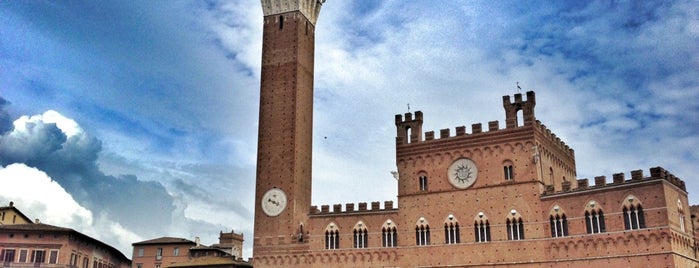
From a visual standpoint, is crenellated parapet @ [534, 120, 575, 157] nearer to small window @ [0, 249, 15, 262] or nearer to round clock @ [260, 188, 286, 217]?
round clock @ [260, 188, 286, 217]

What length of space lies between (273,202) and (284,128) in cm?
542

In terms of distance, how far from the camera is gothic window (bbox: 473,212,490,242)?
41.8 m

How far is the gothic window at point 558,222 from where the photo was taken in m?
39.5

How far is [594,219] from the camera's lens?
3859 centimetres

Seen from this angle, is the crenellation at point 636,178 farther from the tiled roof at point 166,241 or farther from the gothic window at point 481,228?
the tiled roof at point 166,241

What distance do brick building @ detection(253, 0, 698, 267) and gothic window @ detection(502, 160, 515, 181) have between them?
0.21 ft

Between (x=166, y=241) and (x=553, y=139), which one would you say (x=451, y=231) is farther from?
(x=166, y=241)

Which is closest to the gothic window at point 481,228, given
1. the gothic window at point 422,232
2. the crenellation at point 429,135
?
the gothic window at point 422,232

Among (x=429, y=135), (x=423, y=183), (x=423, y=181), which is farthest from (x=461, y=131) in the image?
(x=423, y=183)

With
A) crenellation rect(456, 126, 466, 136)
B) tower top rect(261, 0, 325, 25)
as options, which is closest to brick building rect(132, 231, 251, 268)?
tower top rect(261, 0, 325, 25)

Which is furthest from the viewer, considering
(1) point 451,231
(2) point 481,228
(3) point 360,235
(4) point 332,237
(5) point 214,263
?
(5) point 214,263

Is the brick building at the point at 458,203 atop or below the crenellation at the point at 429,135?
below

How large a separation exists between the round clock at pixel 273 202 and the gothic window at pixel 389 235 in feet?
24.3

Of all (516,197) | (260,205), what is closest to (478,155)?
(516,197)
